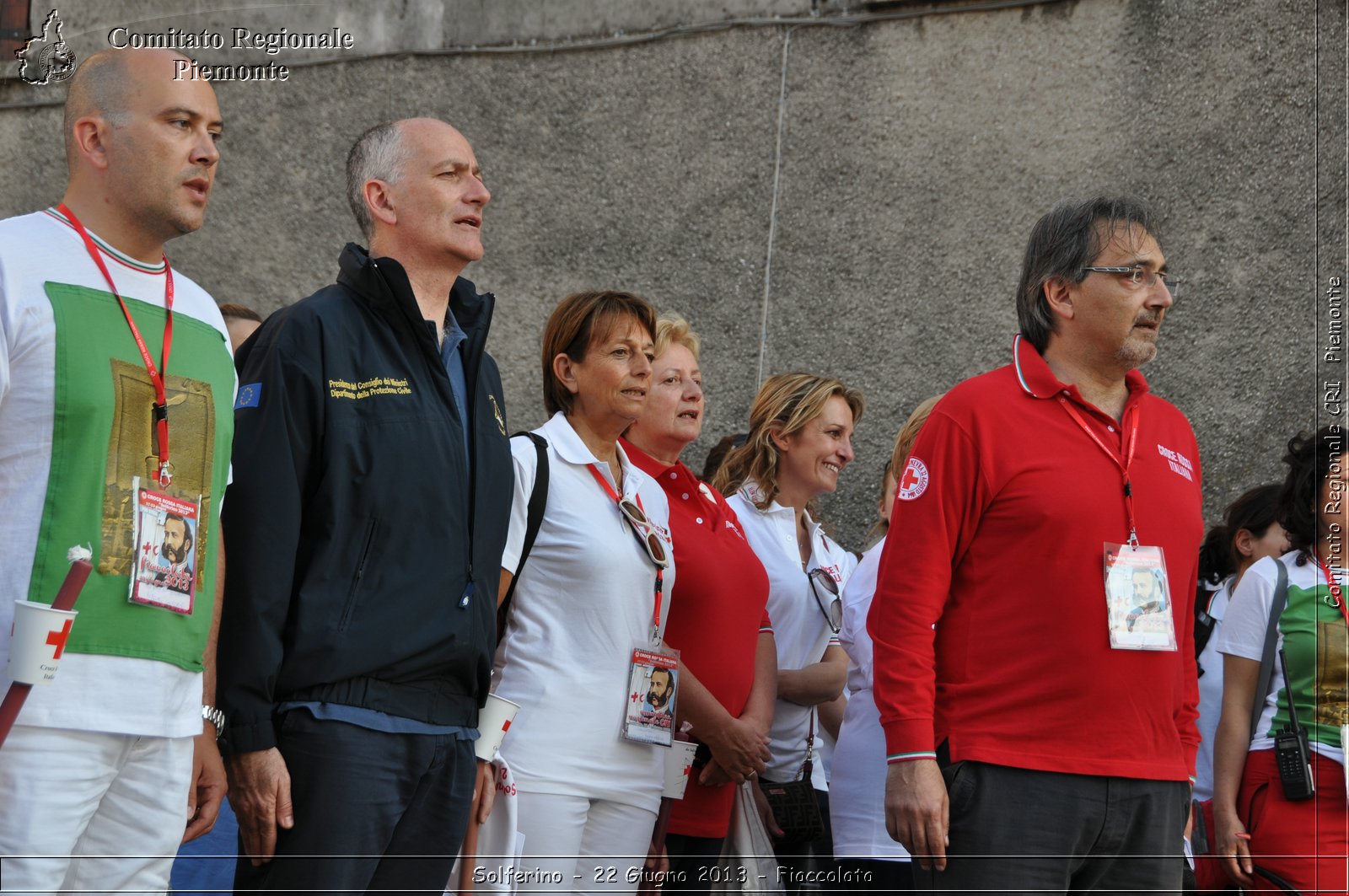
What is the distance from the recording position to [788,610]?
4992 mm

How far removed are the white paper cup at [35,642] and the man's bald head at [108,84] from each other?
92cm

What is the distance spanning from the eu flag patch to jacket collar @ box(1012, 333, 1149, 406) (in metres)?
1.78

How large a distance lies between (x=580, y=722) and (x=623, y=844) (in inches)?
14.8

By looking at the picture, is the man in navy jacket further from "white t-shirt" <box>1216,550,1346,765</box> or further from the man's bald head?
"white t-shirt" <box>1216,550,1346,765</box>

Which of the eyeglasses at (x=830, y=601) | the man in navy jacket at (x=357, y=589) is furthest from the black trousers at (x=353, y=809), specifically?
the eyeglasses at (x=830, y=601)

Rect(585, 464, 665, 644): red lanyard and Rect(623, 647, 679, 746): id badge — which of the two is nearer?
Rect(623, 647, 679, 746): id badge

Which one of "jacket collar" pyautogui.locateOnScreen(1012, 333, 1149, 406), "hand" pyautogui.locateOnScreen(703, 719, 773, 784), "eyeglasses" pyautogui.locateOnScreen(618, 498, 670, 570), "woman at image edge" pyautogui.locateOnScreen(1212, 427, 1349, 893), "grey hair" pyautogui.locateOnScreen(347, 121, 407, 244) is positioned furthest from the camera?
"woman at image edge" pyautogui.locateOnScreen(1212, 427, 1349, 893)

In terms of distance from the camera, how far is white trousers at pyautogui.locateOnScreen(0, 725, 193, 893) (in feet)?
7.65

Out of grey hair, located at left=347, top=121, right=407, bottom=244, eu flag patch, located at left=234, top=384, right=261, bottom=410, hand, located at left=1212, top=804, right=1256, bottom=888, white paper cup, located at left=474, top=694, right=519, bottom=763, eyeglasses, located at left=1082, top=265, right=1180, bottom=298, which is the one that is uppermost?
grey hair, located at left=347, top=121, right=407, bottom=244

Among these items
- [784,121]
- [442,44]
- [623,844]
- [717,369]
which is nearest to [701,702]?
[623,844]

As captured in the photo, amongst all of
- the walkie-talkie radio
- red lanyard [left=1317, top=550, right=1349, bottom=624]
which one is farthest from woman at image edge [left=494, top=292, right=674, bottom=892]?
red lanyard [left=1317, top=550, right=1349, bottom=624]

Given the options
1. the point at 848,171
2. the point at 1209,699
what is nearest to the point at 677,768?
the point at 1209,699

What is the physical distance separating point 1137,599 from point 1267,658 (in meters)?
1.74

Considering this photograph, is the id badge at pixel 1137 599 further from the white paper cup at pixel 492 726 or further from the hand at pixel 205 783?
the hand at pixel 205 783
